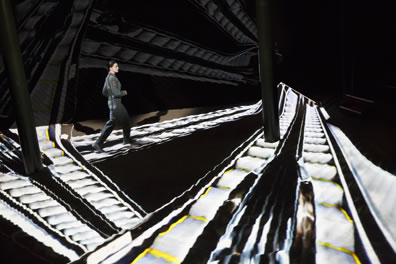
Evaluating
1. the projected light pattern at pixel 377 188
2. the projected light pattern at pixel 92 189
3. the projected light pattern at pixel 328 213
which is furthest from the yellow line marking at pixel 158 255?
the projected light pattern at pixel 377 188

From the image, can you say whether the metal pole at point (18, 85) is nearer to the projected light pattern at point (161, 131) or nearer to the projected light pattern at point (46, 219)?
the projected light pattern at point (46, 219)

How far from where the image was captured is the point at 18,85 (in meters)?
3.71

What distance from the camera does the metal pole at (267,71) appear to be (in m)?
4.12

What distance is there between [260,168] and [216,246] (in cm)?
155

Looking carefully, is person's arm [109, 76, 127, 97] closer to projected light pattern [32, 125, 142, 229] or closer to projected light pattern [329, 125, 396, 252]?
projected light pattern [32, 125, 142, 229]

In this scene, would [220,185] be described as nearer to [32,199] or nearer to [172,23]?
[32,199]

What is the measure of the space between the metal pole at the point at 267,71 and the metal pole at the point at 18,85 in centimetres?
Answer: 320

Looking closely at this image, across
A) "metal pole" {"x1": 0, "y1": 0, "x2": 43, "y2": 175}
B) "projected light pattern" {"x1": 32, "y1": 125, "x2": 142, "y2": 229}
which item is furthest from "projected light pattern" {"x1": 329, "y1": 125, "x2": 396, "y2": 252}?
"metal pole" {"x1": 0, "y1": 0, "x2": 43, "y2": 175}

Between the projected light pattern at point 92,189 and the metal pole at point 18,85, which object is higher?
the metal pole at point 18,85

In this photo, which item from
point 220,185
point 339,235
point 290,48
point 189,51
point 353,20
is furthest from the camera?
point 189,51

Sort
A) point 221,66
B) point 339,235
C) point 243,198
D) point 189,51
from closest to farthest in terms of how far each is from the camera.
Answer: point 339,235 < point 243,198 < point 189,51 < point 221,66

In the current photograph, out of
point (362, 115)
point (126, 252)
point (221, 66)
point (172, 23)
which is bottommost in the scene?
point (126, 252)

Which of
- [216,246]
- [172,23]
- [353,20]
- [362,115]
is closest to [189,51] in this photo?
[172,23]

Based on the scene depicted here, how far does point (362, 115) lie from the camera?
17.6 feet
